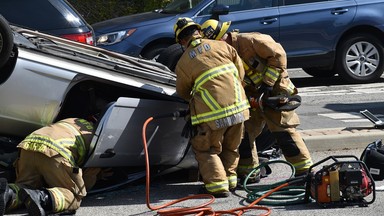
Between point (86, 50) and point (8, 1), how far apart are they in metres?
2.31

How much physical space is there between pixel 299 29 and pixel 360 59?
3.60 ft

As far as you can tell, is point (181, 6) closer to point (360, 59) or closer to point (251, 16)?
point (251, 16)

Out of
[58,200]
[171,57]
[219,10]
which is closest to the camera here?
[58,200]

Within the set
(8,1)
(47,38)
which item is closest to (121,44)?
(8,1)

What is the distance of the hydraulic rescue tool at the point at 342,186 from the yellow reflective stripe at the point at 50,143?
178 cm

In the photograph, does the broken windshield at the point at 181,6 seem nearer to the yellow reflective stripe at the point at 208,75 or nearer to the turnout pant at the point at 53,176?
the yellow reflective stripe at the point at 208,75

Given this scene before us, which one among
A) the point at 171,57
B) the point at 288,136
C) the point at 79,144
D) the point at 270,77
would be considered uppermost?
the point at 171,57

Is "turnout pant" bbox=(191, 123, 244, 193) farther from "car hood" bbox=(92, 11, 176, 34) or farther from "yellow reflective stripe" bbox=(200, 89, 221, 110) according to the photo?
"car hood" bbox=(92, 11, 176, 34)

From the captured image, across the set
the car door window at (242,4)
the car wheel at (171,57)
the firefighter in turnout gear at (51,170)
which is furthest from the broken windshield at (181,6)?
the firefighter in turnout gear at (51,170)

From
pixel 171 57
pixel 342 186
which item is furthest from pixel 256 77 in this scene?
pixel 171 57

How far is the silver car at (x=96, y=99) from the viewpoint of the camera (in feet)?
22.0

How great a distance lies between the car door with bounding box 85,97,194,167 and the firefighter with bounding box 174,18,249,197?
277mm

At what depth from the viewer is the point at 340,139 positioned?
8.44 metres

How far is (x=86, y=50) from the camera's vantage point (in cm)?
771
